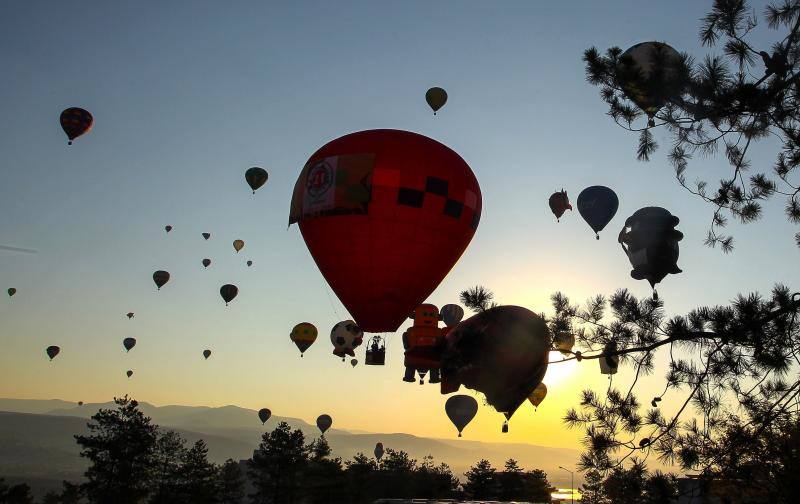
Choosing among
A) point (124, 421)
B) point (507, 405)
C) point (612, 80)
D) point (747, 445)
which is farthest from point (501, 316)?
point (124, 421)

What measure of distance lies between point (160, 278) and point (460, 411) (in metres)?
28.9

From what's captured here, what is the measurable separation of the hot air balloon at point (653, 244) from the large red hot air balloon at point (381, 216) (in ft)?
40.6

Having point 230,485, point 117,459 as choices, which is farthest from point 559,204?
point 230,485

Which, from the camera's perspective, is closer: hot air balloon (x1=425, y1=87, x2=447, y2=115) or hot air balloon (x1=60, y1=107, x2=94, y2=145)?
hot air balloon (x1=425, y1=87, x2=447, y2=115)

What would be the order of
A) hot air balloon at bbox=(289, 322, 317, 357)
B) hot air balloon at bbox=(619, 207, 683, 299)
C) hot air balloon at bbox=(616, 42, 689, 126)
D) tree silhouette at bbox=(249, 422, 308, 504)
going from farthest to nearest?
tree silhouette at bbox=(249, 422, 308, 504)
hot air balloon at bbox=(289, 322, 317, 357)
hot air balloon at bbox=(619, 207, 683, 299)
hot air balloon at bbox=(616, 42, 689, 126)

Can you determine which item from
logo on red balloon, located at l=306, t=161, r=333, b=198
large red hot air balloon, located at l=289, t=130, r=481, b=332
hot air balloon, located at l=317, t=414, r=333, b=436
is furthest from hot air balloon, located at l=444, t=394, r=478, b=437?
hot air balloon, located at l=317, t=414, r=333, b=436

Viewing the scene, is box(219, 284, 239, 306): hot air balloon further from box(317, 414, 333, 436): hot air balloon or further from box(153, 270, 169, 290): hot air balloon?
box(317, 414, 333, 436): hot air balloon

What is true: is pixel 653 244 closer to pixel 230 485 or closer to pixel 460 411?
pixel 460 411

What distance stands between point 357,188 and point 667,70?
48.2 feet

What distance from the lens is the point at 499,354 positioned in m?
7.21

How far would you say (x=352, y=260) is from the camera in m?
22.5

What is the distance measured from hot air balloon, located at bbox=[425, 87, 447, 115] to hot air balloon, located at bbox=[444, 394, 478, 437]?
1382 centimetres

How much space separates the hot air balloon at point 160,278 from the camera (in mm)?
49844

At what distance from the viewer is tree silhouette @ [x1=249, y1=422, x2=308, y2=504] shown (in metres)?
61.6
